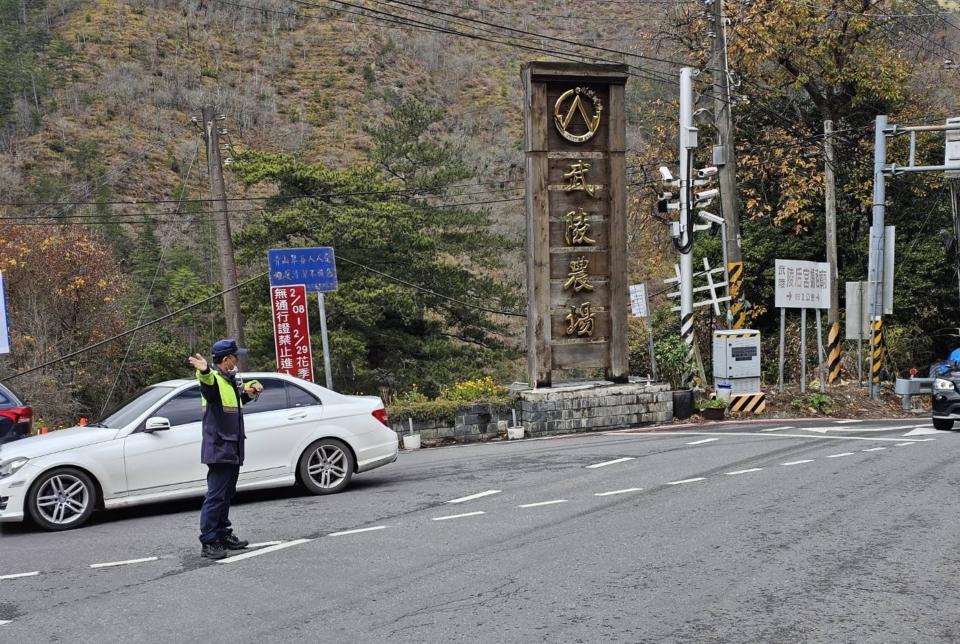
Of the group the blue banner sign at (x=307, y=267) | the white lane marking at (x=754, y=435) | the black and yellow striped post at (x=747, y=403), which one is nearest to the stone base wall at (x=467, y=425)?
the white lane marking at (x=754, y=435)

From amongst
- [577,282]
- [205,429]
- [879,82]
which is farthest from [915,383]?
[205,429]

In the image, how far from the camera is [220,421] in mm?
8117

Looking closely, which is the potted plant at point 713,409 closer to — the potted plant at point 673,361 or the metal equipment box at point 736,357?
the potted plant at point 673,361

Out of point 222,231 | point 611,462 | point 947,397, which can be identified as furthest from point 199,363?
point 222,231

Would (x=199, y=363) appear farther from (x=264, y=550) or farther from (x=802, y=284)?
(x=802, y=284)

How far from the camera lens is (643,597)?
645cm

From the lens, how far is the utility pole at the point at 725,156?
2356 cm

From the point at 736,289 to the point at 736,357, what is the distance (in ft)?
11.0

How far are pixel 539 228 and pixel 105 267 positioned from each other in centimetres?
2767

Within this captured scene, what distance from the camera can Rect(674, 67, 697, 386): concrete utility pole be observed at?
22.2 metres

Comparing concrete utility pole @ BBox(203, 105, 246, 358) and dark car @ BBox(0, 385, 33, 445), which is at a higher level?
concrete utility pole @ BBox(203, 105, 246, 358)

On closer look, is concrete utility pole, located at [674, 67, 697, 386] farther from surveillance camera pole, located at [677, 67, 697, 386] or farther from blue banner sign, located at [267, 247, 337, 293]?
blue banner sign, located at [267, 247, 337, 293]

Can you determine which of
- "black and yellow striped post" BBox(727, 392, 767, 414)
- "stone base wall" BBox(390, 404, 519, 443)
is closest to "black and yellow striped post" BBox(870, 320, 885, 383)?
"black and yellow striped post" BBox(727, 392, 767, 414)

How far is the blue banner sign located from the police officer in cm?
1009
